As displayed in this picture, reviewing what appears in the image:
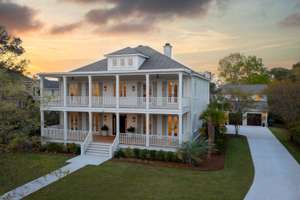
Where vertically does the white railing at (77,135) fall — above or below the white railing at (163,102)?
below

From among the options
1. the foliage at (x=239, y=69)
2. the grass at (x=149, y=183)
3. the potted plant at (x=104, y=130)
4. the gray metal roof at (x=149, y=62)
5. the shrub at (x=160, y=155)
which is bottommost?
the grass at (x=149, y=183)

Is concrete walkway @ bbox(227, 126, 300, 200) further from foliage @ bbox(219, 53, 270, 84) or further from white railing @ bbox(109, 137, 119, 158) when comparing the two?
foliage @ bbox(219, 53, 270, 84)

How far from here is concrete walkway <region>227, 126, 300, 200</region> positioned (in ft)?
35.2

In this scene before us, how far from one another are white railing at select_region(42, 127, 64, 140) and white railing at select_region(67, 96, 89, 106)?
8.13ft

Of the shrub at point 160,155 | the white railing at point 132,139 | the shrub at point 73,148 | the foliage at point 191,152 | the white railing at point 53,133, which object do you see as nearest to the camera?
the foliage at point 191,152

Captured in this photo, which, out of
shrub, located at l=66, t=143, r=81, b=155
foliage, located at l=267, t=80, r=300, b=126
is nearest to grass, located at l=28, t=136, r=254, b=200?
shrub, located at l=66, t=143, r=81, b=155

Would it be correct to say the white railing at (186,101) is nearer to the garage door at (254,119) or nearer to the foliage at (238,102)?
the foliage at (238,102)

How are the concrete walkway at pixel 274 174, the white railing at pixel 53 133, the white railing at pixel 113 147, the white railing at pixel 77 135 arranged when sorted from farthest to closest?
the white railing at pixel 53 133
the white railing at pixel 77 135
the white railing at pixel 113 147
the concrete walkway at pixel 274 174

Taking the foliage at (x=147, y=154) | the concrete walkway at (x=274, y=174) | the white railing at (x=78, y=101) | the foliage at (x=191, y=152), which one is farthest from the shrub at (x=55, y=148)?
the concrete walkway at (x=274, y=174)

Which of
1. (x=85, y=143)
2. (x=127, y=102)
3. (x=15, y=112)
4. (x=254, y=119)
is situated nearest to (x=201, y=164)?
(x=127, y=102)

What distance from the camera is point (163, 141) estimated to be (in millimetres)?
17328

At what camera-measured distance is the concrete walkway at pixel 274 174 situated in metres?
10.7

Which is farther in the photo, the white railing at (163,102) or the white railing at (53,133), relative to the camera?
the white railing at (53,133)

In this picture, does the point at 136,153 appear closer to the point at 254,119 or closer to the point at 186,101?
the point at 186,101
